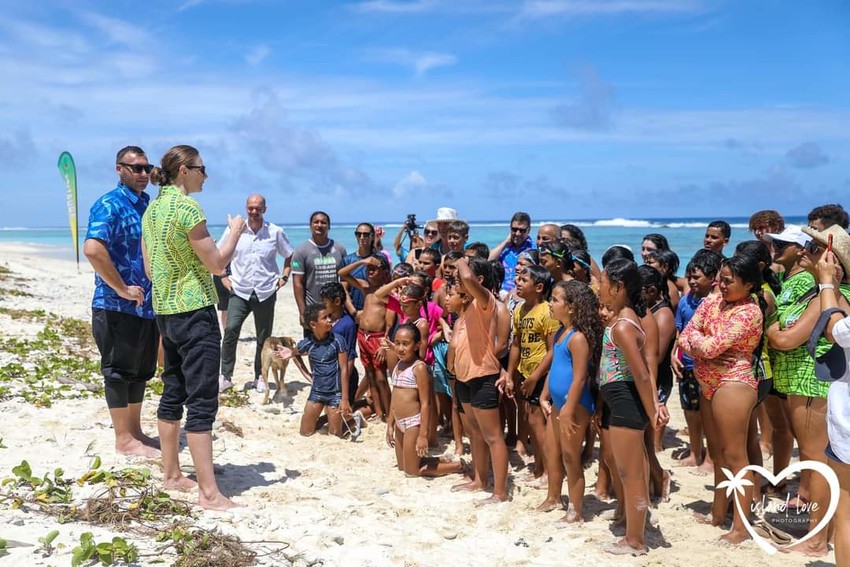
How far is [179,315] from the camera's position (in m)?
4.48

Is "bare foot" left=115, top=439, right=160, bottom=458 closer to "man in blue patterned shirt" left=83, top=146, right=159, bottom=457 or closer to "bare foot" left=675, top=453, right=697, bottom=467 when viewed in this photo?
"man in blue patterned shirt" left=83, top=146, right=159, bottom=457

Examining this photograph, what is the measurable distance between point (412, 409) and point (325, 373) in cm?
136

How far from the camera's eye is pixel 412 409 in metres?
5.86

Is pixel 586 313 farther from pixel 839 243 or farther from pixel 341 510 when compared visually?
pixel 341 510

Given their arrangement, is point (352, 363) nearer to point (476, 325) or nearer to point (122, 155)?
point (476, 325)

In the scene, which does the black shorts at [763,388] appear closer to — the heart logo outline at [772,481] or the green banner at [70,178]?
the heart logo outline at [772,481]

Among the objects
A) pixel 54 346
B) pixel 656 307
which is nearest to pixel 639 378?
pixel 656 307

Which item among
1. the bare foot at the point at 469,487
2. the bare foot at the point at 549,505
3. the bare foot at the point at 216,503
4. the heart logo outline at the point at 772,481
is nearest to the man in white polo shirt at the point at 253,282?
the bare foot at the point at 469,487

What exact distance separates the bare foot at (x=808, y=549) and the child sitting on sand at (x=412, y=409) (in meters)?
2.49

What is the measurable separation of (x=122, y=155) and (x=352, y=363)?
3.08 meters

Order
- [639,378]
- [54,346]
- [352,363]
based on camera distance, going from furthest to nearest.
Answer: [54,346]
[352,363]
[639,378]

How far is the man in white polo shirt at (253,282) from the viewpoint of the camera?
8164 mm

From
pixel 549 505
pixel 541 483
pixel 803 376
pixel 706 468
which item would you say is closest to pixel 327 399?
Answer: pixel 541 483

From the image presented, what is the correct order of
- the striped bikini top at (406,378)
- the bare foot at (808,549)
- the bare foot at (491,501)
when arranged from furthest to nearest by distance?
the striped bikini top at (406,378), the bare foot at (491,501), the bare foot at (808,549)
